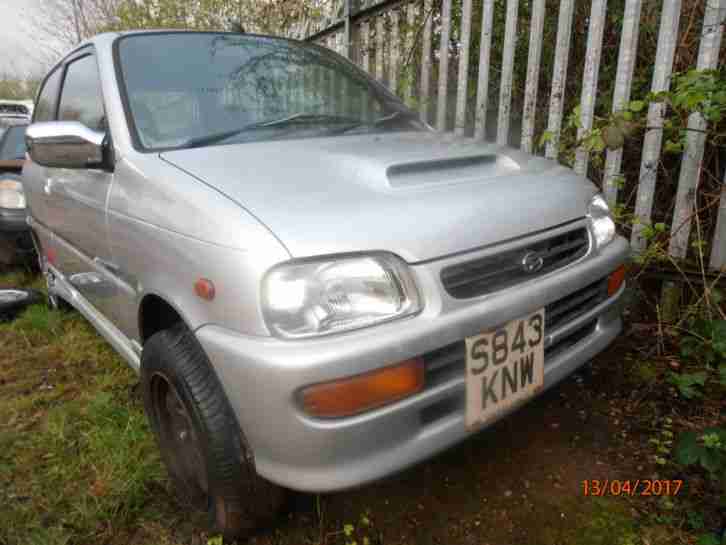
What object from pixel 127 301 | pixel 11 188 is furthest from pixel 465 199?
pixel 11 188

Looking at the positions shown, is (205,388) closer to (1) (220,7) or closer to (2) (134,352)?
(2) (134,352)

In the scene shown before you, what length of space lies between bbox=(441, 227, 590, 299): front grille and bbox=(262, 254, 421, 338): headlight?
0.13 metres

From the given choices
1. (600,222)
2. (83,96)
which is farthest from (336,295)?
(83,96)

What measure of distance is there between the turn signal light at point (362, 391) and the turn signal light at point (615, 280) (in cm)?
90

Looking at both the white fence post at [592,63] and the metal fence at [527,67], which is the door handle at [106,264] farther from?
the white fence post at [592,63]

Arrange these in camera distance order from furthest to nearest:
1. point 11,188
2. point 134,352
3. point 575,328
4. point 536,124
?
point 11,188
point 536,124
point 134,352
point 575,328

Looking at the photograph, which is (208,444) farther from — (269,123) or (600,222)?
(600,222)

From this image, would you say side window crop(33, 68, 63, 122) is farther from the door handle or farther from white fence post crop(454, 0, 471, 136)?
white fence post crop(454, 0, 471, 136)

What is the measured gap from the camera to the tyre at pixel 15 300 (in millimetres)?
3248

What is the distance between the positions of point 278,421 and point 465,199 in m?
0.74

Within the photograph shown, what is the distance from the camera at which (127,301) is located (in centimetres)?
172

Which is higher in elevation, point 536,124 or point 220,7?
point 220,7

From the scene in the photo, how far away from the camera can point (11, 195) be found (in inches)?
155
